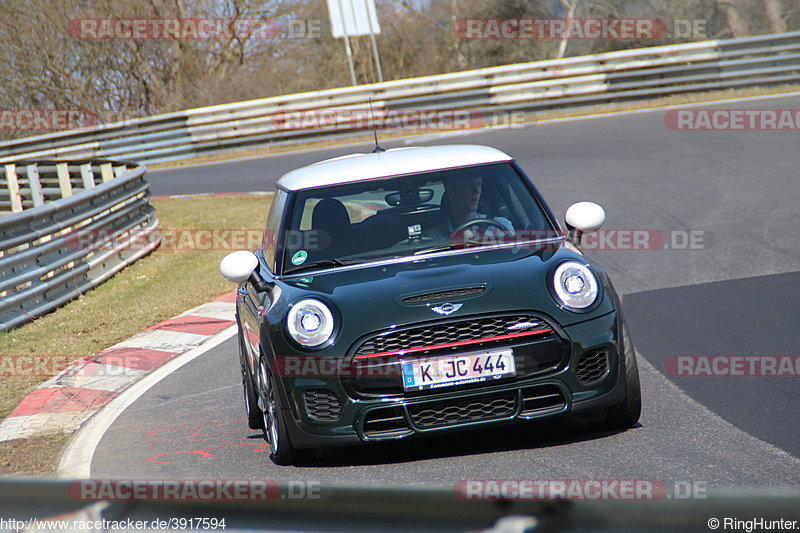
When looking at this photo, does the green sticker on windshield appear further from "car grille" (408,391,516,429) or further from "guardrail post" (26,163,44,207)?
"guardrail post" (26,163,44,207)

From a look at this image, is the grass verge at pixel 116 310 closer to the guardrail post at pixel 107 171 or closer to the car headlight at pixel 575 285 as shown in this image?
the guardrail post at pixel 107 171

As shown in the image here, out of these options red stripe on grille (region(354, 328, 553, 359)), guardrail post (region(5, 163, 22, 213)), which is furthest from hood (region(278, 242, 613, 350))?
guardrail post (region(5, 163, 22, 213))

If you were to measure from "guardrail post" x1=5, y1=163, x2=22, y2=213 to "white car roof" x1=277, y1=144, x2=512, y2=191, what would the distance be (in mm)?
14747

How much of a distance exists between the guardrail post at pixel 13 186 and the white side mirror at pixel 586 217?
15.8 metres

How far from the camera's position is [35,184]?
18.1 metres

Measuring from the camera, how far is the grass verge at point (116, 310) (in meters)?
6.21

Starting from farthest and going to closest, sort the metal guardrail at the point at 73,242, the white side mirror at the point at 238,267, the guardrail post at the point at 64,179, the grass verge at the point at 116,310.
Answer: the guardrail post at the point at 64,179 → the metal guardrail at the point at 73,242 → the grass verge at the point at 116,310 → the white side mirror at the point at 238,267

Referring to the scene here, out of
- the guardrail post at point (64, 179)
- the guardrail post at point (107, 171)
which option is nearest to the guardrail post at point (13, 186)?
the guardrail post at point (64, 179)

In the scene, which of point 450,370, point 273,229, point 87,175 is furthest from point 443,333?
point 87,175

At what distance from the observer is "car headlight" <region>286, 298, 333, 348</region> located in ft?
15.3

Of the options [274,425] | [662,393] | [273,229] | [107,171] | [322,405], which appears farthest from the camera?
[107,171]

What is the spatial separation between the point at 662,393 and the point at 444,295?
5.19 feet

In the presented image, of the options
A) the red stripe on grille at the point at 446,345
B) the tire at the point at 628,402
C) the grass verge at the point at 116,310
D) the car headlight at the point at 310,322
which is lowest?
the grass verge at the point at 116,310

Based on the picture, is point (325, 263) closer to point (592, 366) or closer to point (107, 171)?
point (592, 366)
